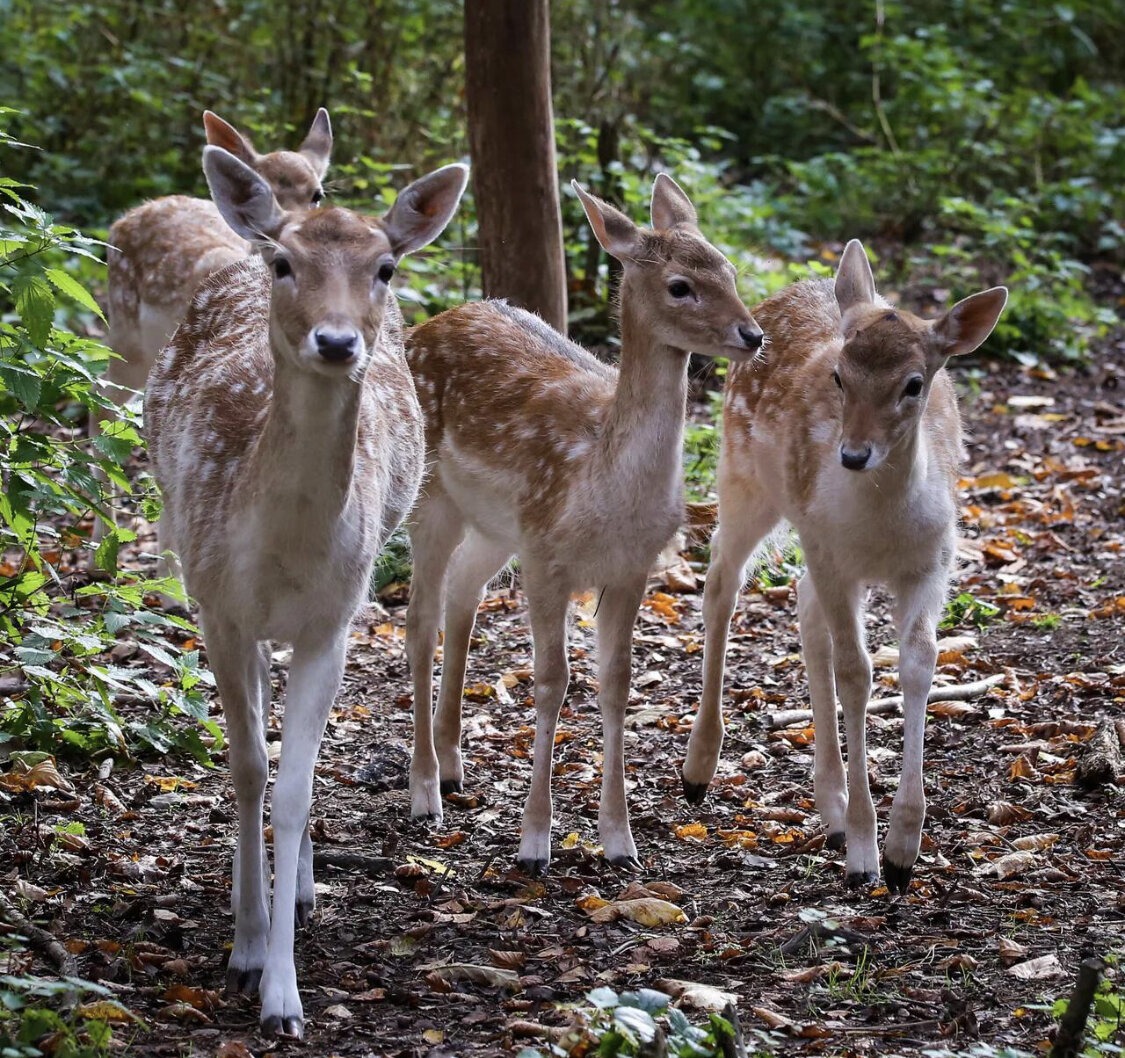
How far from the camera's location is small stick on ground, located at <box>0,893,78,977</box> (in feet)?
13.2

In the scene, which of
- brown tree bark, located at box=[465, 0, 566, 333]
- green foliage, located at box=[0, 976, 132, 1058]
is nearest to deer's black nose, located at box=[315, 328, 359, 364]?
green foliage, located at box=[0, 976, 132, 1058]

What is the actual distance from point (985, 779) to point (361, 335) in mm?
3173

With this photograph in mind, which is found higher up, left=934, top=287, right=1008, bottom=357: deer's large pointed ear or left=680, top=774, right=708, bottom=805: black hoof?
left=934, top=287, right=1008, bottom=357: deer's large pointed ear

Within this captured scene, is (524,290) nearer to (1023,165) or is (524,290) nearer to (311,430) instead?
(311,430)

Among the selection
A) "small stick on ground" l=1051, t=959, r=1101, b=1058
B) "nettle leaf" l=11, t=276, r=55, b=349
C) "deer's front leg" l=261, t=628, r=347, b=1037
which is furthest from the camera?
"nettle leaf" l=11, t=276, r=55, b=349

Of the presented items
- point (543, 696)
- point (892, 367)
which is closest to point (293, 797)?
point (543, 696)

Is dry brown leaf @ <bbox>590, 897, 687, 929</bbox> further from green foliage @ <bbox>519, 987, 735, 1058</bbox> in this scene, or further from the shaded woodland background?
green foliage @ <bbox>519, 987, 735, 1058</bbox>

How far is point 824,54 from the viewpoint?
1727cm

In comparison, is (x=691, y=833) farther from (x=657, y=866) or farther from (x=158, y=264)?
(x=158, y=264)

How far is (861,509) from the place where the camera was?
520 centimetres

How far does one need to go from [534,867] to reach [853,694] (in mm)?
1240

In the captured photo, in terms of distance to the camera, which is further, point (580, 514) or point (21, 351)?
point (580, 514)

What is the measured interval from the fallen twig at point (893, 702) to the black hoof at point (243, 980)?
2875mm

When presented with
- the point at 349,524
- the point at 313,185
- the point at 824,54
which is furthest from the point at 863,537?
the point at 824,54
